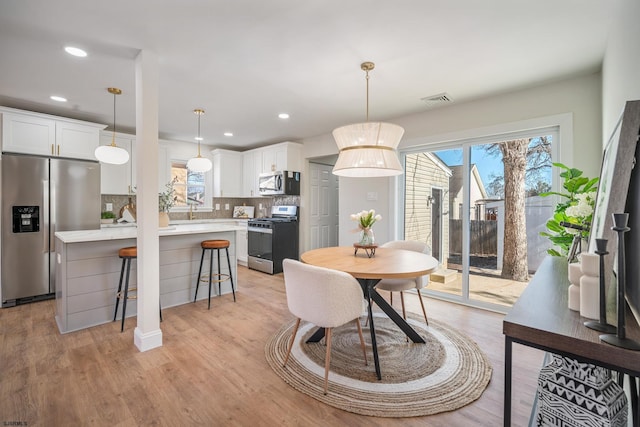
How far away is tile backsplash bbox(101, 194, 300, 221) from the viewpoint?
487cm

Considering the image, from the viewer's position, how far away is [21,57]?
2422 millimetres

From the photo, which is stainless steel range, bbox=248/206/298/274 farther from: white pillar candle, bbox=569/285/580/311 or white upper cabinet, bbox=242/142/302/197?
white pillar candle, bbox=569/285/580/311

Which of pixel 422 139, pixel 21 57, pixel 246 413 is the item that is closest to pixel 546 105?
Result: pixel 422 139

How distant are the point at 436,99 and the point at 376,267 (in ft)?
7.56

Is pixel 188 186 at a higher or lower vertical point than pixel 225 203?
higher

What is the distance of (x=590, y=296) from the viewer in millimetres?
893

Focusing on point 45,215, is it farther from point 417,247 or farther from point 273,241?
point 417,247

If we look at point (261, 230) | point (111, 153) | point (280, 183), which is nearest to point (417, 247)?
point (280, 183)

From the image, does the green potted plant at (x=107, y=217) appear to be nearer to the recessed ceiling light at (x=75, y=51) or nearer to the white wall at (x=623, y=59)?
the recessed ceiling light at (x=75, y=51)

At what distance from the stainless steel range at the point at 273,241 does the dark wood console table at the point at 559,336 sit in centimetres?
423

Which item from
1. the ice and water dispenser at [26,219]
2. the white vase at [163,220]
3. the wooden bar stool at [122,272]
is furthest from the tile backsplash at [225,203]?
the wooden bar stool at [122,272]

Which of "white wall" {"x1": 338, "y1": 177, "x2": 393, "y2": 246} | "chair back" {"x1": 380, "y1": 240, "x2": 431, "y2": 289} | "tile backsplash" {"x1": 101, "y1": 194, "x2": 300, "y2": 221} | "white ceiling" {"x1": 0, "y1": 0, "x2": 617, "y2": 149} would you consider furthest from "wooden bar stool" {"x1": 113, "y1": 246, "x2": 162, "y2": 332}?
"chair back" {"x1": 380, "y1": 240, "x2": 431, "y2": 289}

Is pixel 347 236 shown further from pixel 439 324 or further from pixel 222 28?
pixel 222 28

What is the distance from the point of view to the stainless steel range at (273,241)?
5.01 meters
